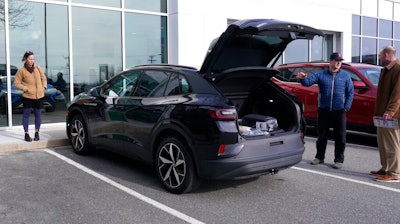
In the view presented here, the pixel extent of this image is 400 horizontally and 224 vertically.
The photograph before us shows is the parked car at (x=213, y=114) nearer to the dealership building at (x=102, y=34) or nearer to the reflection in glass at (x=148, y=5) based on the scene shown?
the dealership building at (x=102, y=34)

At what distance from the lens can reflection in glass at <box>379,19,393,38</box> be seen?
2048 cm

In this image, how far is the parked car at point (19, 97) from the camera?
30.5 feet

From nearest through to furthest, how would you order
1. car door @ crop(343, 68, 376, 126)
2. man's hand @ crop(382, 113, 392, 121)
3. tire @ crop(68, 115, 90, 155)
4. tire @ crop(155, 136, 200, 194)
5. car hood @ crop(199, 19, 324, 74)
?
1. tire @ crop(155, 136, 200, 194)
2. car hood @ crop(199, 19, 324, 74)
3. man's hand @ crop(382, 113, 392, 121)
4. tire @ crop(68, 115, 90, 155)
5. car door @ crop(343, 68, 376, 126)

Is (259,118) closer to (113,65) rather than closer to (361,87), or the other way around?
(361,87)

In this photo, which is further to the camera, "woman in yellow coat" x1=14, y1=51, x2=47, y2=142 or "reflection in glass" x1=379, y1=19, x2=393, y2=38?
"reflection in glass" x1=379, y1=19, x2=393, y2=38

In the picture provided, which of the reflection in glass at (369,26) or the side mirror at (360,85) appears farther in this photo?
the reflection in glass at (369,26)

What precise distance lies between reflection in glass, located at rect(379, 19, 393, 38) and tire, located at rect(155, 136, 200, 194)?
18.5 meters

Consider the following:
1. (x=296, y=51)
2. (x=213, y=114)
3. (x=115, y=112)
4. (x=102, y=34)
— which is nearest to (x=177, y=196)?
(x=213, y=114)

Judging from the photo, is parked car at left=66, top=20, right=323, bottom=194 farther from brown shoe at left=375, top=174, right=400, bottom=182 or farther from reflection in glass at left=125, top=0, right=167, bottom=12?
reflection in glass at left=125, top=0, right=167, bottom=12

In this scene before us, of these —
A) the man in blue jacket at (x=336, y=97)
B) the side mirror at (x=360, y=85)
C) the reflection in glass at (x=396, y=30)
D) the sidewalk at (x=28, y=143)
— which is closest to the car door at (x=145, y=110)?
the man in blue jacket at (x=336, y=97)

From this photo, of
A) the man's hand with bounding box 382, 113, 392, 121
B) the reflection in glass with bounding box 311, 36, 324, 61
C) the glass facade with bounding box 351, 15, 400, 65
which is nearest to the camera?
the man's hand with bounding box 382, 113, 392, 121

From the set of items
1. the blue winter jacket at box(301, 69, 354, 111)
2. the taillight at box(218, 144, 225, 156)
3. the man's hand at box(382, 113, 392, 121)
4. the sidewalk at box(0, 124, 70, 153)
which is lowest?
the sidewalk at box(0, 124, 70, 153)

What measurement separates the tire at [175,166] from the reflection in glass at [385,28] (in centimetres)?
1853

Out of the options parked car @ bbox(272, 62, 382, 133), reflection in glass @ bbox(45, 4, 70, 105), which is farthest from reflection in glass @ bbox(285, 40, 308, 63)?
reflection in glass @ bbox(45, 4, 70, 105)
